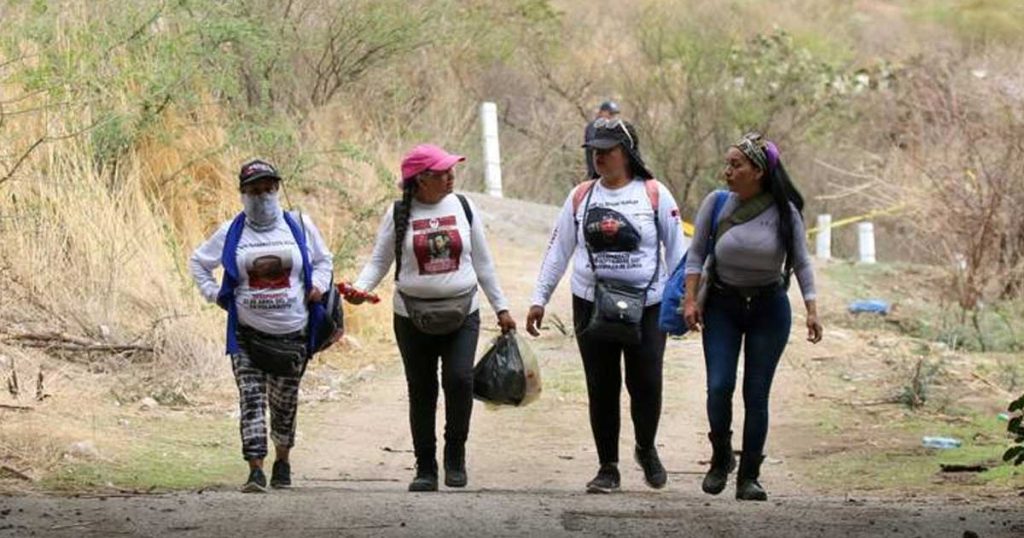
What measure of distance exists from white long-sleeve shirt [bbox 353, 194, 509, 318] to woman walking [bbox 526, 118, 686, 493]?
41cm

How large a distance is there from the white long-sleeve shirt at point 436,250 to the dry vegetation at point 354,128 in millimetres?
2307

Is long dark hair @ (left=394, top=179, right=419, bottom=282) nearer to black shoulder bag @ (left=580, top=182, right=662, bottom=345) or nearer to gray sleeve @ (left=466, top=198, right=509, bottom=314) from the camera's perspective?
gray sleeve @ (left=466, top=198, right=509, bottom=314)

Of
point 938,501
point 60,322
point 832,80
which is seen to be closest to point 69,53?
point 60,322

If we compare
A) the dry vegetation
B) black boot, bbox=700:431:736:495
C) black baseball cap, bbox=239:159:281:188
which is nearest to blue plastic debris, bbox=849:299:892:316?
the dry vegetation

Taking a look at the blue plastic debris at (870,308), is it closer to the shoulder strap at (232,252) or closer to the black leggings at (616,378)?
the black leggings at (616,378)

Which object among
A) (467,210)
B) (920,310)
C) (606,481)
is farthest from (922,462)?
(920,310)

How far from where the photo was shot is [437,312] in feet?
32.0

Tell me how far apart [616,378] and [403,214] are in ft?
4.39

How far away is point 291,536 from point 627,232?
2.61 m

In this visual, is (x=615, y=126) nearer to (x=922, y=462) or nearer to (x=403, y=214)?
(x=403, y=214)

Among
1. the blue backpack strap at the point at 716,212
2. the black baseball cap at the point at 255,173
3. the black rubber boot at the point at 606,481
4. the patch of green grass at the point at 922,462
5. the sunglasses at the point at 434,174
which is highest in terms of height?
the black baseball cap at the point at 255,173

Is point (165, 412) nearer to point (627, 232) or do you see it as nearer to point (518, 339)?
point (518, 339)

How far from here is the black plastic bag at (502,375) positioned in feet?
33.6

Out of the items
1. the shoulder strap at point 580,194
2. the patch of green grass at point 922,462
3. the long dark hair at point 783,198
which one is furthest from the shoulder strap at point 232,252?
the patch of green grass at point 922,462
